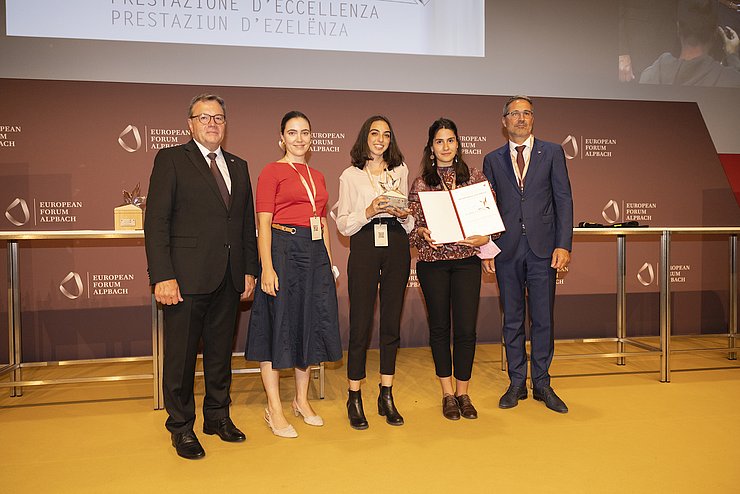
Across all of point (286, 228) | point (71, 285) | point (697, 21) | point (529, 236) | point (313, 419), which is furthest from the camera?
point (697, 21)

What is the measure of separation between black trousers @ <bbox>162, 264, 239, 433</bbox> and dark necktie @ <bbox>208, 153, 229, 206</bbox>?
0.35m

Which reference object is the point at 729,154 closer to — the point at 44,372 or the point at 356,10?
the point at 356,10

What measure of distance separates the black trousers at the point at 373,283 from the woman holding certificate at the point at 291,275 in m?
0.13

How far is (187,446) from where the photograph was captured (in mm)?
2512

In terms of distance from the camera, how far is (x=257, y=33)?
469 cm

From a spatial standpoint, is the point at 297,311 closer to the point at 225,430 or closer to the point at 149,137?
the point at 225,430

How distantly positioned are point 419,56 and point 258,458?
384 cm

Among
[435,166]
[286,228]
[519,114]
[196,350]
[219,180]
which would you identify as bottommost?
[196,350]

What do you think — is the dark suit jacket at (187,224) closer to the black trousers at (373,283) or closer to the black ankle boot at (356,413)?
the black trousers at (373,283)

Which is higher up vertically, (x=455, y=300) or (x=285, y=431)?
A: (x=455, y=300)

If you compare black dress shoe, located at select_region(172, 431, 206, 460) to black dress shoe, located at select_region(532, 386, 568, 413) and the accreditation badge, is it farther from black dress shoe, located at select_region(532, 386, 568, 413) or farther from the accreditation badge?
black dress shoe, located at select_region(532, 386, 568, 413)

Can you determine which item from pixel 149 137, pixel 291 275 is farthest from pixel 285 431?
pixel 149 137

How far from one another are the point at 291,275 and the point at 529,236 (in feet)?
4.68

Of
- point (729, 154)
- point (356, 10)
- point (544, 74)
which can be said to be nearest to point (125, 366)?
point (356, 10)
